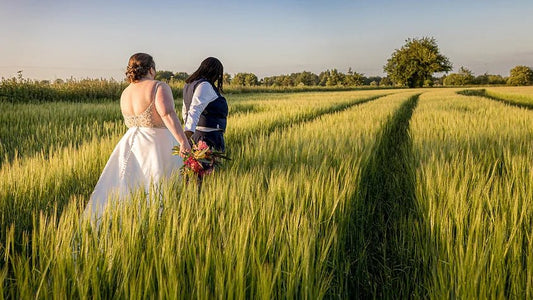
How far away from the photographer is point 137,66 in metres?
2.63

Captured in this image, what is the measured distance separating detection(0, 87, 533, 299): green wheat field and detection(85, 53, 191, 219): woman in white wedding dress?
379 mm

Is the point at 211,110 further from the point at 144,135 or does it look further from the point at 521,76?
the point at 521,76

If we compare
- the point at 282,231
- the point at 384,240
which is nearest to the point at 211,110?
the point at 384,240

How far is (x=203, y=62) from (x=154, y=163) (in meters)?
0.95

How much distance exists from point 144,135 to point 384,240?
1875 millimetres

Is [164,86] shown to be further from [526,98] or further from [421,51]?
[421,51]

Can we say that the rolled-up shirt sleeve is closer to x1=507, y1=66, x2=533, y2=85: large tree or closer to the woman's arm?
the woman's arm

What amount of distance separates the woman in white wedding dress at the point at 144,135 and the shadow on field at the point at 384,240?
1.34 m

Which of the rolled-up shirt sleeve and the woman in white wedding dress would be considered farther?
the rolled-up shirt sleeve

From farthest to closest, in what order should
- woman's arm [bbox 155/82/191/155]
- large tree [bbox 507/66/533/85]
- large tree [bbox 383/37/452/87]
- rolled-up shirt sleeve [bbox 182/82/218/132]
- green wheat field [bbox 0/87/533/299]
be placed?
large tree [bbox 507/66/533/85] → large tree [bbox 383/37/452/87] → rolled-up shirt sleeve [bbox 182/82/218/132] → woman's arm [bbox 155/82/191/155] → green wheat field [bbox 0/87/533/299]

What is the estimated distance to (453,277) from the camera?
4.16ft

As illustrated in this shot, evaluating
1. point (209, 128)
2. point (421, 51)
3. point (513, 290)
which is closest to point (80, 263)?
point (513, 290)

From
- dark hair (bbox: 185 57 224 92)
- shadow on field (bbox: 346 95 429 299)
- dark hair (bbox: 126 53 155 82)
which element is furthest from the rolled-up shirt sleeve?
shadow on field (bbox: 346 95 429 299)

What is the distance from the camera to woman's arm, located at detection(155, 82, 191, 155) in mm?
2584
